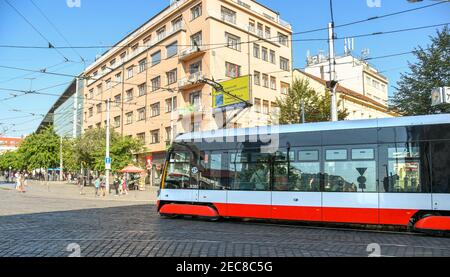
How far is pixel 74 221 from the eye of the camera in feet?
41.3

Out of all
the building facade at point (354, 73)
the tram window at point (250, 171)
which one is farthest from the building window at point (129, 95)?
the tram window at point (250, 171)

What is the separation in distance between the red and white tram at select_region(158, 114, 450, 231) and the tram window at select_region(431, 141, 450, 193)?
0.02m

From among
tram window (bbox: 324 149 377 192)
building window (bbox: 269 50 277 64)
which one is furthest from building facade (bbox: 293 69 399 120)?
tram window (bbox: 324 149 377 192)

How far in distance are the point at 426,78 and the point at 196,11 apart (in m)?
25.9

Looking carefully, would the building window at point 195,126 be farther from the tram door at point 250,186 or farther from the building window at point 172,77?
the tram door at point 250,186

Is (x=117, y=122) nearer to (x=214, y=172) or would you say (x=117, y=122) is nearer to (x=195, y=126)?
(x=195, y=126)

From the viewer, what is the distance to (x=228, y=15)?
40.4 meters

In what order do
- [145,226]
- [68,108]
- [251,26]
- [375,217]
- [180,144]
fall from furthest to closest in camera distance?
[68,108]
[251,26]
[180,144]
[145,226]
[375,217]

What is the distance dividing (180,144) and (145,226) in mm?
3665

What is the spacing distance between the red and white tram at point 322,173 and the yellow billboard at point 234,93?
17522 millimetres

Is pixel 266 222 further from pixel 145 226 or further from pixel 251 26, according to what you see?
pixel 251 26

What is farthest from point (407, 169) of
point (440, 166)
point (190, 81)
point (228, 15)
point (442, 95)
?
point (228, 15)

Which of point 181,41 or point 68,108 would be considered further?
point 68,108
